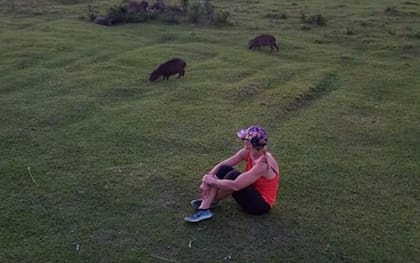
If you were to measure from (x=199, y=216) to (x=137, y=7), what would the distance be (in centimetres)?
1207

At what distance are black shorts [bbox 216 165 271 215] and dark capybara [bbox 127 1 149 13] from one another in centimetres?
1170

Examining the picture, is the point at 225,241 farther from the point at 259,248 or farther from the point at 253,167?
the point at 253,167

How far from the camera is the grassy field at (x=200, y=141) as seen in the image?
5.47 meters

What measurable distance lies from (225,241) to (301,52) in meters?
8.11

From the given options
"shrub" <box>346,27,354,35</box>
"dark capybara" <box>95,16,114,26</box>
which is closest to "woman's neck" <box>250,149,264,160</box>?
"shrub" <box>346,27,354,35</box>

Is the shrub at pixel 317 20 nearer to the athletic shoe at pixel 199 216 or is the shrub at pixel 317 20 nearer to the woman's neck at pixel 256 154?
the woman's neck at pixel 256 154

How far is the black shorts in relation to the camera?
18.7ft

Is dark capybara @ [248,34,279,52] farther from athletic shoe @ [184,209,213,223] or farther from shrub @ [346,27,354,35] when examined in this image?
athletic shoe @ [184,209,213,223]

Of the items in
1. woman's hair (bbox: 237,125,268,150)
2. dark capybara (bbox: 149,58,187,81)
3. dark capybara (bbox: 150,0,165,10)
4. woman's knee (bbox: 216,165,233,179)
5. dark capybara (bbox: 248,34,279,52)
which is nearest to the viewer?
woman's hair (bbox: 237,125,268,150)

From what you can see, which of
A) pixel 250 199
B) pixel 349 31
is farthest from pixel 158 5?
pixel 250 199

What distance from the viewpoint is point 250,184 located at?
222 inches

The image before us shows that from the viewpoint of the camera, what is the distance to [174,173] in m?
6.77

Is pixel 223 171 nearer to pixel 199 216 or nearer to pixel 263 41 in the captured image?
pixel 199 216

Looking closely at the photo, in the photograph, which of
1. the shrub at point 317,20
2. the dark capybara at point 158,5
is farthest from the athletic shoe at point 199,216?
the dark capybara at point 158,5
